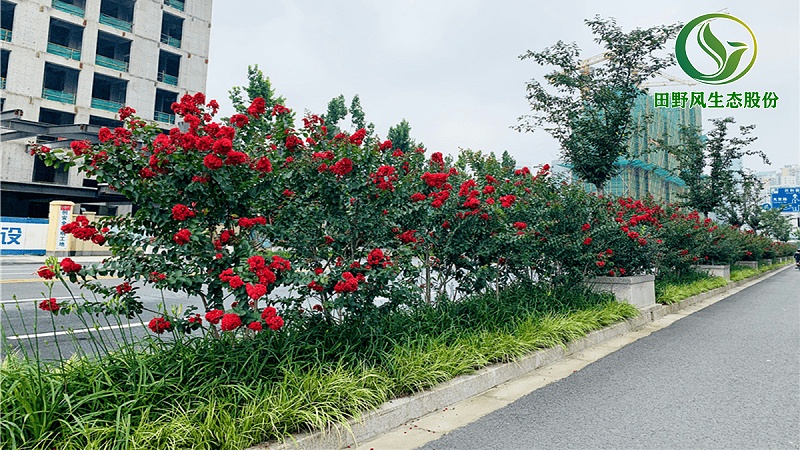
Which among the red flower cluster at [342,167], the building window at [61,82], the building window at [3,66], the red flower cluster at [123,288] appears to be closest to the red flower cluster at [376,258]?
the red flower cluster at [342,167]

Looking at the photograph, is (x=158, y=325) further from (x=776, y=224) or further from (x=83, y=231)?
(x=776, y=224)

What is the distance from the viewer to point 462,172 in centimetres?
840

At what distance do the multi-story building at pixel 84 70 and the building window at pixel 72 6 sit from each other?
6cm

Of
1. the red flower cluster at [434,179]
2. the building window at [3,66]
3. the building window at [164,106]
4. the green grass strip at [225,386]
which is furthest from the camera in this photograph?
the building window at [164,106]

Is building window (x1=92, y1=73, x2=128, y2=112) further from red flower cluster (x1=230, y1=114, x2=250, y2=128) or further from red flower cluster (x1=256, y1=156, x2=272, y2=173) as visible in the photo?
red flower cluster (x1=256, y1=156, x2=272, y2=173)

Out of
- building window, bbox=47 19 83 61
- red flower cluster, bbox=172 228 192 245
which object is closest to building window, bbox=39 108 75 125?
building window, bbox=47 19 83 61

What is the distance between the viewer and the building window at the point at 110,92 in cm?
3262

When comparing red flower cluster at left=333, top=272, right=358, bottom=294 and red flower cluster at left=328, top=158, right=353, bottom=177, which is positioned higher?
red flower cluster at left=328, top=158, right=353, bottom=177

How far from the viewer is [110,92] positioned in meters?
33.7

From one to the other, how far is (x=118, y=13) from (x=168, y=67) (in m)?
4.25

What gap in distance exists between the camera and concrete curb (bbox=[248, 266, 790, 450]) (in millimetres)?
3713

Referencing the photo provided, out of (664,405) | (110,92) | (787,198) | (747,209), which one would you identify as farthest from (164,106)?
(787,198)

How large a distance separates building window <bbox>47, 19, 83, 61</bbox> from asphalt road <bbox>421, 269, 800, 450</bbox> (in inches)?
1349

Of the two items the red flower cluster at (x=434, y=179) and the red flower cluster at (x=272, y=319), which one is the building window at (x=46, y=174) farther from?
the red flower cluster at (x=272, y=319)
